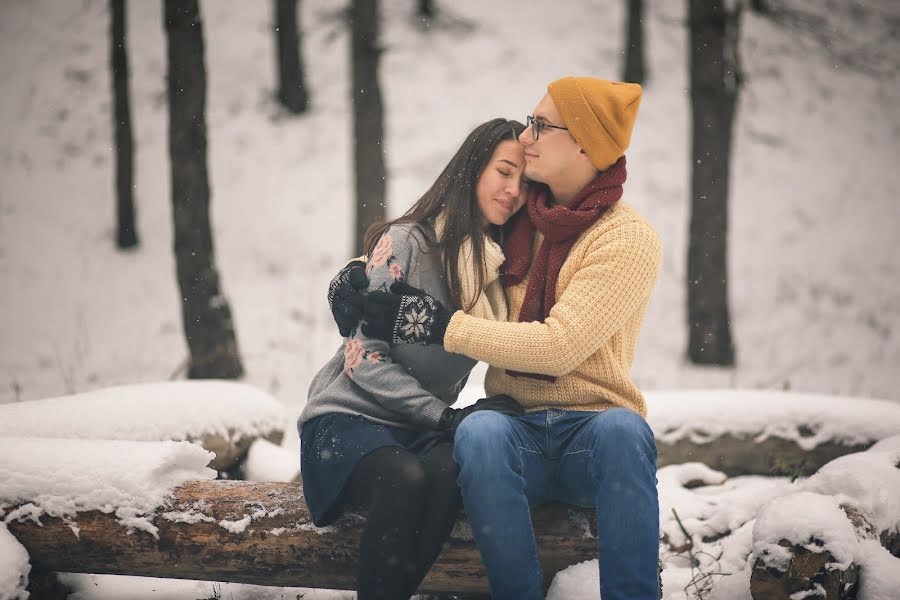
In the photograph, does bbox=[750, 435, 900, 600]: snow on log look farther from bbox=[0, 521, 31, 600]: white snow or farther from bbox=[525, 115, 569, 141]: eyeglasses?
bbox=[0, 521, 31, 600]: white snow

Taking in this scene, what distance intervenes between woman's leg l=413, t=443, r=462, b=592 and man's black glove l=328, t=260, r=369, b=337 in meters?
0.59

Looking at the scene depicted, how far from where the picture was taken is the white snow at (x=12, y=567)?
245 centimetres

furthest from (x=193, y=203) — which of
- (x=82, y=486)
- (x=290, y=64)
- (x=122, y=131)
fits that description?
(x=290, y=64)

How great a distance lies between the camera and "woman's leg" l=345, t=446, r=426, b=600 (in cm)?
224

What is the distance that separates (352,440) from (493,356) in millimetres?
540

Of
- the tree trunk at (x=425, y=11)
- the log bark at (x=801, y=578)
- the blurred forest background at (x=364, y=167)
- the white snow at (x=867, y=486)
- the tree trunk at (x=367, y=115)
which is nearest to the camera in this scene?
the log bark at (x=801, y=578)

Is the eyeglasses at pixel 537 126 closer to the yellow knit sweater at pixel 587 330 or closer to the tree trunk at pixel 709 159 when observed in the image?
the yellow knit sweater at pixel 587 330

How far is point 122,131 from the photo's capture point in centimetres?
954

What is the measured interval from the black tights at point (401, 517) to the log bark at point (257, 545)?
23cm

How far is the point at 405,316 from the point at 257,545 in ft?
3.01

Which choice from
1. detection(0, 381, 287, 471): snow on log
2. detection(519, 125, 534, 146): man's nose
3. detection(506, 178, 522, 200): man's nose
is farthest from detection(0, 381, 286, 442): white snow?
detection(519, 125, 534, 146): man's nose

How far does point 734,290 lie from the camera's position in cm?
955

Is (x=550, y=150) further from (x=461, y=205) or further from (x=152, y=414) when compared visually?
(x=152, y=414)

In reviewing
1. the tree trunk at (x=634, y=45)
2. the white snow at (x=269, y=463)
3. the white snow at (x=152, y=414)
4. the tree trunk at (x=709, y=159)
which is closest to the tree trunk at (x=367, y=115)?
the tree trunk at (x=709, y=159)
